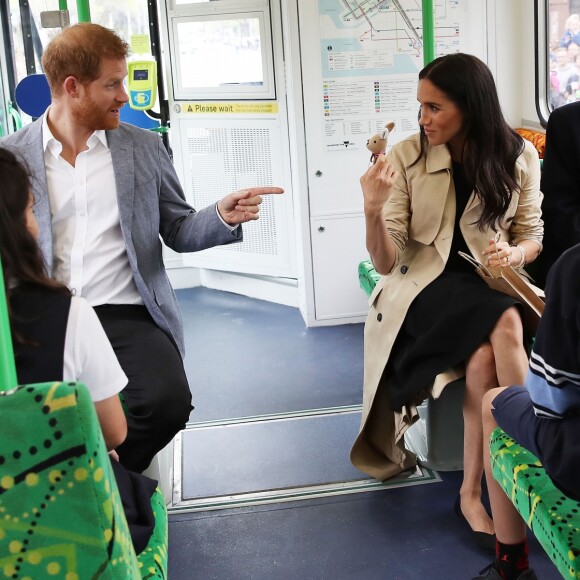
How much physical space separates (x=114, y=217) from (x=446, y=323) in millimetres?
1201

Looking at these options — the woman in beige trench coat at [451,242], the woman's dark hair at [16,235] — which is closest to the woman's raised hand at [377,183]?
the woman in beige trench coat at [451,242]

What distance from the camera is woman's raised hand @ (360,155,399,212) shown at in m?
2.92

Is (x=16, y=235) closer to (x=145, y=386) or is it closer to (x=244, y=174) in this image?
(x=145, y=386)

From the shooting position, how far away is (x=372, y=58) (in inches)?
207

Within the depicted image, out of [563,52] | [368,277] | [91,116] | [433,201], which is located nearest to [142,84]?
[368,277]

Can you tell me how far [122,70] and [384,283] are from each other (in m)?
1.24

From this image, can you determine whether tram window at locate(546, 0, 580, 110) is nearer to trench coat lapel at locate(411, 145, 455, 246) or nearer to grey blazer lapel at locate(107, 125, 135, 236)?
trench coat lapel at locate(411, 145, 455, 246)

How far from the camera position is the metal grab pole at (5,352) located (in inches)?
61.9

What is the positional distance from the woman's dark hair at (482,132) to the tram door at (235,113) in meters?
2.75

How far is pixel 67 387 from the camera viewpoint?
137 centimetres

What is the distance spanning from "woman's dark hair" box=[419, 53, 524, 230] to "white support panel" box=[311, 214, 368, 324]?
228cm

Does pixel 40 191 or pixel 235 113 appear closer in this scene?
pixel 40 191

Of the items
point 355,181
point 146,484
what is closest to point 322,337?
point 355,181

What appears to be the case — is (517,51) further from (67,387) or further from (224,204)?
(67,387)
